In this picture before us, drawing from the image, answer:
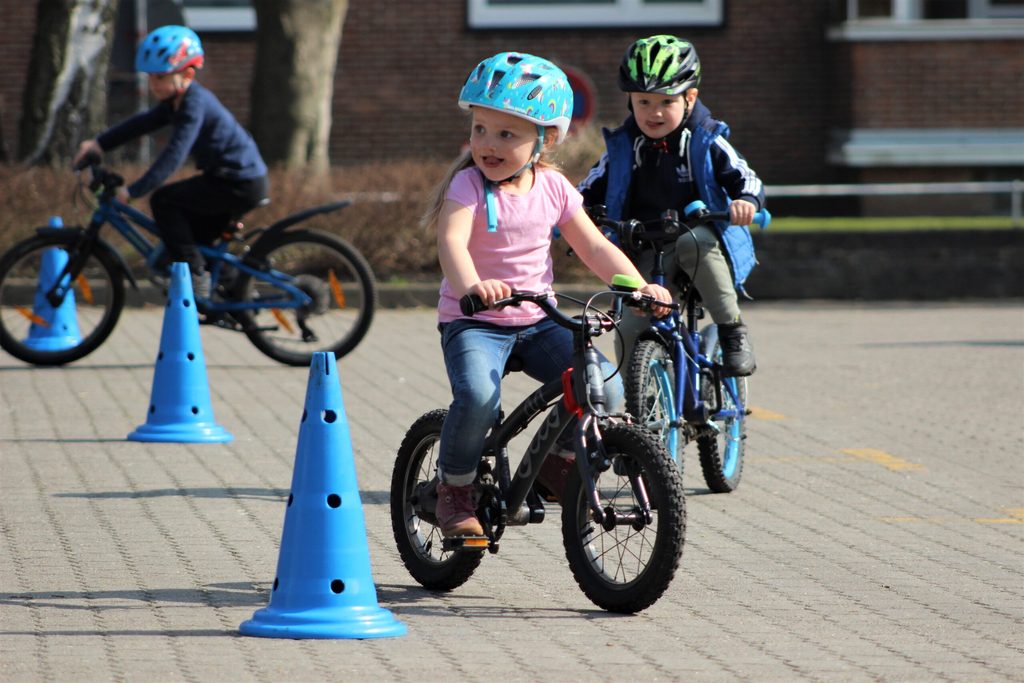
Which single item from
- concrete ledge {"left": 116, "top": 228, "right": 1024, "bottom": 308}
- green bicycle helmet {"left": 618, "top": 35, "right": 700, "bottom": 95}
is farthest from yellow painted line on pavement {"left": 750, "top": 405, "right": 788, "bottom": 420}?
concrete ledge {"left": 116, "top": 228, "right": 1024, "bottom": 308}

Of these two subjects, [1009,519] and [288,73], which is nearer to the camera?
[1009,519]

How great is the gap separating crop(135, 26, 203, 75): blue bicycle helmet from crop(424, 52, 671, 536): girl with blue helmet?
5.63 meters

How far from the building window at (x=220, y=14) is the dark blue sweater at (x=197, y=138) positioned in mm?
10205

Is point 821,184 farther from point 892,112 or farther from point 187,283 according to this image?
point 187,283

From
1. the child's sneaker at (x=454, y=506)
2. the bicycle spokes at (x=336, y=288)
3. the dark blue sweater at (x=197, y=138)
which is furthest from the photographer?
the bicycle spokes at (x=336, y=288)

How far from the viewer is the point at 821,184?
21875 millimetres

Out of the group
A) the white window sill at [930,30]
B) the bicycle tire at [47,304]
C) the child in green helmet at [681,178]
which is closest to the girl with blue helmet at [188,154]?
the bicycle tire at [47,304]

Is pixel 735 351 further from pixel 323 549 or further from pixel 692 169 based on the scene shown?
pixel 323 549

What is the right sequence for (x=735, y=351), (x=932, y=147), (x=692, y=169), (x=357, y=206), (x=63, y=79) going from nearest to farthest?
(x=692, y=169), (x=735, y=351), (x=357, y=206), (x=63, y=79), (x=932, y=147)

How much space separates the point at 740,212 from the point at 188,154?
15.4 feet

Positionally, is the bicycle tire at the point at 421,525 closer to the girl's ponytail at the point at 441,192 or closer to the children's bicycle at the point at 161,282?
the girl's ponytail at the point at 441,192

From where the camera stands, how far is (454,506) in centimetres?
573

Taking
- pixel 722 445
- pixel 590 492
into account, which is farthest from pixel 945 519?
pixel 590 492

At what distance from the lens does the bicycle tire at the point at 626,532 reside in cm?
536
